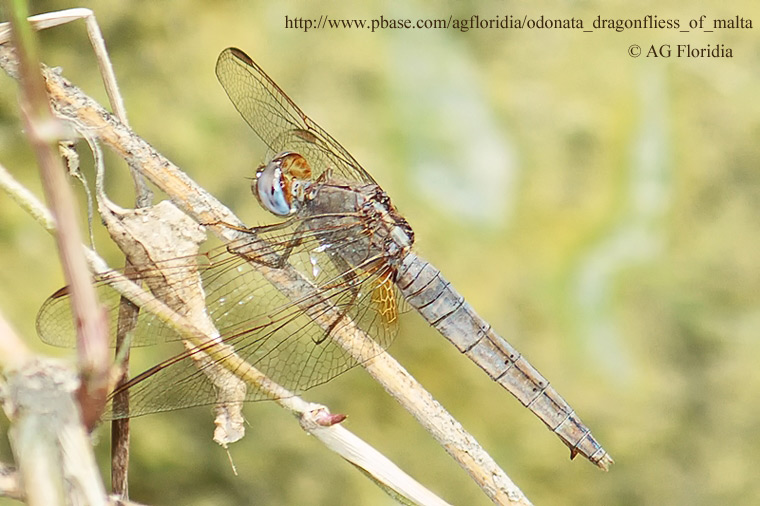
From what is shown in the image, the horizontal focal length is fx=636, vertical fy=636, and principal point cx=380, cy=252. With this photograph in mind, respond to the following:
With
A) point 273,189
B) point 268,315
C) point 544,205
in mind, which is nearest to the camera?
point 268,315

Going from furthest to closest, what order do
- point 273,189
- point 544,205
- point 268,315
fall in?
point 544,205
point 273,189
point 268,315

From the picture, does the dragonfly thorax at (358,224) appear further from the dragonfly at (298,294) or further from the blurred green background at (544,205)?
the blurred green background at (544,205)

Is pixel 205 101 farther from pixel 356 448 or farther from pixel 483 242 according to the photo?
pixel 356 448

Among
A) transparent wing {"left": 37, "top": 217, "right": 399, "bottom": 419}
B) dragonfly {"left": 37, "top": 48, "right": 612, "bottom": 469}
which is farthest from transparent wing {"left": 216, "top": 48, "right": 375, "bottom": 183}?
transparent wing {"left": 37, "top": 217, "right": 399, "bottom": 419}

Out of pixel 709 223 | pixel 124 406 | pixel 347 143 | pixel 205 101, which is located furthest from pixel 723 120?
pixel 124 406

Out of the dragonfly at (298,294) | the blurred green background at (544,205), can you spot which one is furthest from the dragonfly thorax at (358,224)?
the blurred green background at (544,205)

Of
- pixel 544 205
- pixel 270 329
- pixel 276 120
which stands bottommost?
pixel 270 329

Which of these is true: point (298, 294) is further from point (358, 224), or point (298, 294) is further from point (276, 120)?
point (276, 120)

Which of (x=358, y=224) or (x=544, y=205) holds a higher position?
(x=544, y=205)

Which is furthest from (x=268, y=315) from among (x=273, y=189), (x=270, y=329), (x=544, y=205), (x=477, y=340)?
(x=544, y=205)
